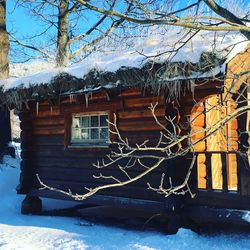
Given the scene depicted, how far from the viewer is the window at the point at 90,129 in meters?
8.61

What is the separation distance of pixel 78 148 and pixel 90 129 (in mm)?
492

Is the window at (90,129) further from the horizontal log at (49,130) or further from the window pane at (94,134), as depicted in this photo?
the horizontal log at (49,130)

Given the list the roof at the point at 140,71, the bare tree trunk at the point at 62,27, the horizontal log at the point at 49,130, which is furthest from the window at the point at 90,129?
the bare tree trunk at the point at 62,27

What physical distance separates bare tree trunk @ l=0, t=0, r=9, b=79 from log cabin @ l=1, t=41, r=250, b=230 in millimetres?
3587

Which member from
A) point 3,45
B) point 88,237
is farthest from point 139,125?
point 3,45

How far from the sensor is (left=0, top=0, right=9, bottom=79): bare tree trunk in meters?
13.1

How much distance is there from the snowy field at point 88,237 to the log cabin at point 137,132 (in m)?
0.39

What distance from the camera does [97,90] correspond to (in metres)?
7.87

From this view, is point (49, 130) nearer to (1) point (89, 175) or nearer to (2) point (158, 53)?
(1) point (89, 175)

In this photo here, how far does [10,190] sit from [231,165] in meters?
5.51

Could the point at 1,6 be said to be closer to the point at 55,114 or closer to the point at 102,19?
the point at 102,19

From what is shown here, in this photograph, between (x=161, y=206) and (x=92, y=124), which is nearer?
(x=161, y=206)

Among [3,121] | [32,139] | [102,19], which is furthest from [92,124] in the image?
[102,19]

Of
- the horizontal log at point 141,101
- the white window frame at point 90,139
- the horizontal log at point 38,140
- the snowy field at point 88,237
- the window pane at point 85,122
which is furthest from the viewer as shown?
the horizontal log at point 38,140
